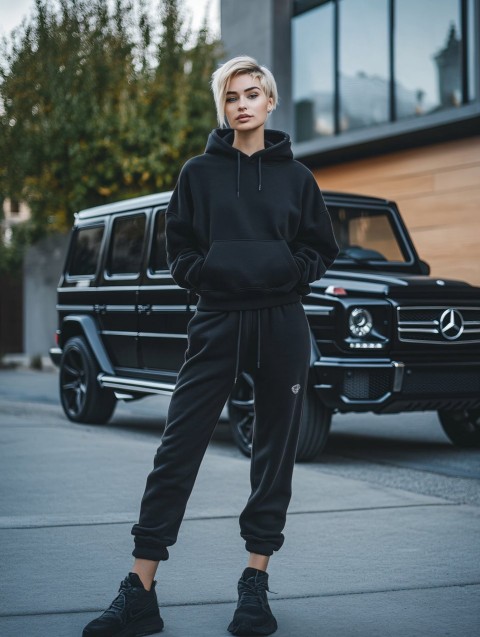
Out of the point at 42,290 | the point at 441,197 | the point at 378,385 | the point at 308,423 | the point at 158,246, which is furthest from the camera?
the point at 42,290

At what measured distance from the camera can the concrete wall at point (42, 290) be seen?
25.6 metres

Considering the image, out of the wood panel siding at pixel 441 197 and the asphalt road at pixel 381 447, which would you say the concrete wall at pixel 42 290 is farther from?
the asphalt road at pixel 381 447

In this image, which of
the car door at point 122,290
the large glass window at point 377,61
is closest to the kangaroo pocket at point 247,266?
the car door at point 122,290

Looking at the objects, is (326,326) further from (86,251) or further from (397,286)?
Answer: (86,251)

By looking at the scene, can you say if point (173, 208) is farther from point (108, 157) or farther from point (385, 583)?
point (108, 157)

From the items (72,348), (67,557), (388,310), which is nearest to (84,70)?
(72,348)

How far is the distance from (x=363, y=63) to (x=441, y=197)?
3219 mm

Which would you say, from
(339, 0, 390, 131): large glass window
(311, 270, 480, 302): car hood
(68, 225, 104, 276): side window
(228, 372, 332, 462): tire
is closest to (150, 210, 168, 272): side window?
(68, 225, 104, 276): side window

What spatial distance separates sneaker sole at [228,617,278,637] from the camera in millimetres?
3615

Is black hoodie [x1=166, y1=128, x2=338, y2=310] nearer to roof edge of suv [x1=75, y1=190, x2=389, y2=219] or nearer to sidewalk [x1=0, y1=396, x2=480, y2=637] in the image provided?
sidewalk [x1=0, y1=396, x2=480, y2=637]

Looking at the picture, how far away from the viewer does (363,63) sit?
60.2ft

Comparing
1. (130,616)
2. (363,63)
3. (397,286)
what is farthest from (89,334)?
(363,63)

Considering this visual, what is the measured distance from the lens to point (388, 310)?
7.61 m

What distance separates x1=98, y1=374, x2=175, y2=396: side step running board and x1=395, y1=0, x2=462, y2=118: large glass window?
28.3 ft
